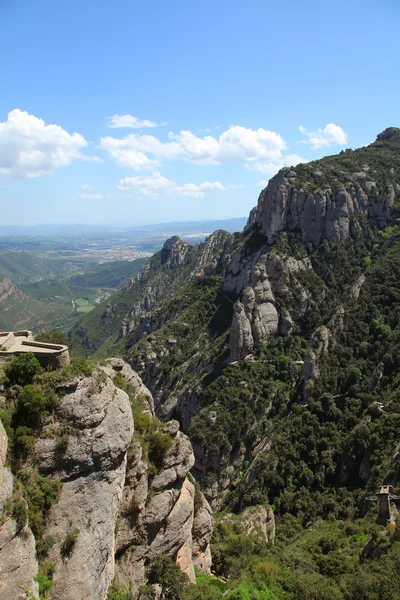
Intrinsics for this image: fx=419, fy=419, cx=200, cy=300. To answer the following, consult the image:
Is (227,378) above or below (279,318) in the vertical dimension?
below

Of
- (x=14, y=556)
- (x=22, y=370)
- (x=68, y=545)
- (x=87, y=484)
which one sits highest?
(x=22, y=370)

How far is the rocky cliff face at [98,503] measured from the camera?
19.1 meters

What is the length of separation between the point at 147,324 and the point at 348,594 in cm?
9094

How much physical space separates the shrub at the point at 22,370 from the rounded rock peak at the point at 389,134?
12774 centimetres

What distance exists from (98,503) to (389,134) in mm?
133169

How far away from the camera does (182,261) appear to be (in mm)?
171000

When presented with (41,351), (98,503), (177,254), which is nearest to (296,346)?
(41,351)

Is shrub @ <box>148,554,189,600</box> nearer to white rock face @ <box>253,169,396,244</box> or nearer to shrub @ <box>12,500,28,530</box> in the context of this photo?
shrub @ <box>12,500,28,530</box>

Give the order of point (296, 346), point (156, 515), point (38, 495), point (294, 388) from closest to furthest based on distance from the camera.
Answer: point (38, 495) < point (156, 515) < point (294, 388) < point (296, 346)

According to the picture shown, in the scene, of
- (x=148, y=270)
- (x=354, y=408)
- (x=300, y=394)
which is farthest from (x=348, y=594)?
(x=148, y=270)

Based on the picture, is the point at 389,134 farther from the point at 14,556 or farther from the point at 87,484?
the point at 14,556

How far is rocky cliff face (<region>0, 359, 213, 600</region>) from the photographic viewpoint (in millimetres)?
19125

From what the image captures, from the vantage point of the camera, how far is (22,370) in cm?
2238

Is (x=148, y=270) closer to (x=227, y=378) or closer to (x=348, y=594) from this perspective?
(x=227, y=378)
